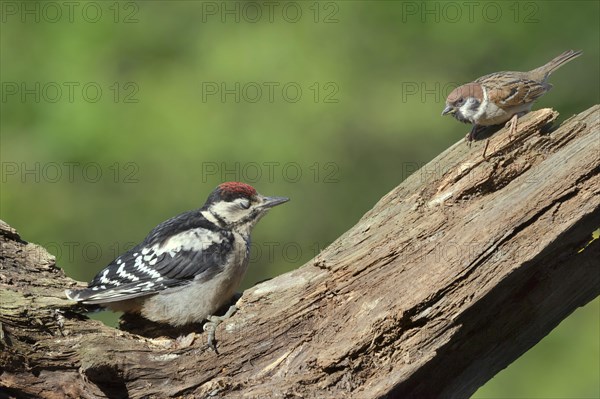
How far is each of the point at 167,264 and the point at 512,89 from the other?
8.28ft

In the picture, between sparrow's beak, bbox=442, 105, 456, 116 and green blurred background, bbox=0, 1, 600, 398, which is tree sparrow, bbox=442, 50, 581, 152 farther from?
green blurred background, bbox=0, 1, 600, 398

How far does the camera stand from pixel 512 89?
18.1 feet

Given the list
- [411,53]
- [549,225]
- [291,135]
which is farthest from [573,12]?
[549,225]

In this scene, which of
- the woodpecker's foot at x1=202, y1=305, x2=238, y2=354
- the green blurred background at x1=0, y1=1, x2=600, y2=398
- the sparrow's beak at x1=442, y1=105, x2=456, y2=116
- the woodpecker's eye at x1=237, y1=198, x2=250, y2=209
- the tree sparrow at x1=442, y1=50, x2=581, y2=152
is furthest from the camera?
the green blurred background at x1=0, y1=1, x2=600, y2=398

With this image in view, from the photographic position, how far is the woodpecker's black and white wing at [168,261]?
16.5ft

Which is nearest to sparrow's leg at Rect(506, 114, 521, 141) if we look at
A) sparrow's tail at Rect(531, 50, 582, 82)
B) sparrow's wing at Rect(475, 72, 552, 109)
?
sparrow's wing at Rect(475, 72, 552, 109)

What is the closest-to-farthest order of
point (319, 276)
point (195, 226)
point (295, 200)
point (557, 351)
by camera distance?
point (319, 276) < point (195, 226) < point (557, 351) < point (295, 200)

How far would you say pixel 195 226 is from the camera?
5.52m

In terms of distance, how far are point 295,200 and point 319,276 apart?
433 centimetres

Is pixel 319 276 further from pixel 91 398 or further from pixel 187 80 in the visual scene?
pixel 187 80

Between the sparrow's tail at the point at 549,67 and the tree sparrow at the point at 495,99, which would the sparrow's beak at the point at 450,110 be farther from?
the sparrow's tail at the point at 549,67

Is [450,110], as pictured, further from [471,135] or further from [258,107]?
[258,107]

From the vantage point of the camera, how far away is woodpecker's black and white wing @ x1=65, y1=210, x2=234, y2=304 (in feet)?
16.5

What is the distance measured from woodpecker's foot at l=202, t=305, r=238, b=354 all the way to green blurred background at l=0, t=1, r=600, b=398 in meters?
3.48
